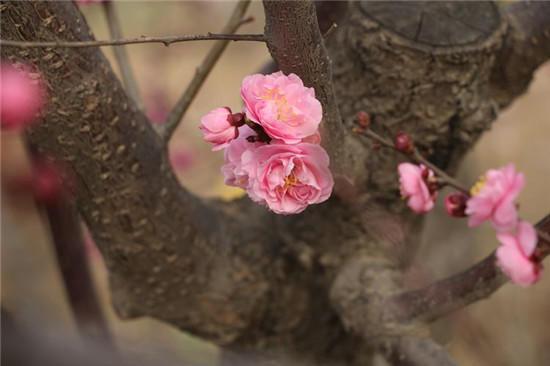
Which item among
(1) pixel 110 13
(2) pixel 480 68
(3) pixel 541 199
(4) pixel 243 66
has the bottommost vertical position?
(4) pixel 243 66

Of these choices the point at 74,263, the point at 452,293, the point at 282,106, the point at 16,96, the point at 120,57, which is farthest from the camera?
the point at 74,263

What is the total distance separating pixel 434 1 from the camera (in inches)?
42.5

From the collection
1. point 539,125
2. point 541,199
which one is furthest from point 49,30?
point 539,125

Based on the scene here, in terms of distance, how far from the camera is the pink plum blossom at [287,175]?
681 millimetres

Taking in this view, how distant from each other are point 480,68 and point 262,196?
51cm

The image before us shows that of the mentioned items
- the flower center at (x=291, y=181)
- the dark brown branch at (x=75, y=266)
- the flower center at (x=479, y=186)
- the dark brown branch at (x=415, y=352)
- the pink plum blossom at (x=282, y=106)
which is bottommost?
the dark brown branch at (x=75, y=266)

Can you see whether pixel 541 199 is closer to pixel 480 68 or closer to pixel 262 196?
pixel 480 68

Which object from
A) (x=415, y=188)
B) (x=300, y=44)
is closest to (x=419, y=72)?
(x=415, y=188)

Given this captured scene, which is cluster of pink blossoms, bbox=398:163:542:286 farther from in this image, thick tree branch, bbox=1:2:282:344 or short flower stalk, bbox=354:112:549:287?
thick tree branch, bbox=1:2:282:344

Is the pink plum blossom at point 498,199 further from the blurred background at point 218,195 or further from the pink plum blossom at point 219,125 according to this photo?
the blurred background at point 218,195

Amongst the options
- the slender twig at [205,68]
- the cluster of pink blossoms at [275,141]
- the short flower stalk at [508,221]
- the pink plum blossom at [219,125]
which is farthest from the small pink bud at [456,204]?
the slender twig at [205,68]

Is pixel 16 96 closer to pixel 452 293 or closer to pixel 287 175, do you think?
pixel 287 175

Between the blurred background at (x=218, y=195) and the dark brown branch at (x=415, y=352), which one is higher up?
the dark brown branch at (x=415, y=352)

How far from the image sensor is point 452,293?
36.7 inches
